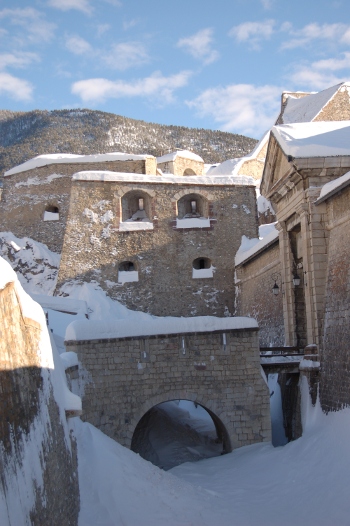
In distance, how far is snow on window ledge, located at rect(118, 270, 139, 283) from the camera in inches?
772

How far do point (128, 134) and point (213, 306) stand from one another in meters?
44.3

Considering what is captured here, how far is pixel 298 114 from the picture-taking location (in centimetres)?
2967

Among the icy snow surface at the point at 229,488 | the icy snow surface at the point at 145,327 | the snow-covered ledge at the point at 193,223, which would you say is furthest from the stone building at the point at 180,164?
the icy snow surface at the point at 229,488

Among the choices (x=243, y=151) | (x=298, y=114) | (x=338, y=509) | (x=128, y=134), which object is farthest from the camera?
(x=128, y=134)

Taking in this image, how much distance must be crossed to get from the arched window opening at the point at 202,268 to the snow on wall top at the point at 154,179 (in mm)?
2842

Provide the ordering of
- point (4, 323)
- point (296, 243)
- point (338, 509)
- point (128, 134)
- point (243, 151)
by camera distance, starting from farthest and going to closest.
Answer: point (128, 134) < point (243, 151) < point (296, 243) < point (338, 509) < point (4, 323)

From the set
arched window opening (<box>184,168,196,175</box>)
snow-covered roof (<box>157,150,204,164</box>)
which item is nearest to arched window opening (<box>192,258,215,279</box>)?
snow-covered roof (<box>157,150,204,164</box>)

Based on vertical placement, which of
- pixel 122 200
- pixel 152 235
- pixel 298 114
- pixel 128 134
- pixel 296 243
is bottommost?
pixel 296 243

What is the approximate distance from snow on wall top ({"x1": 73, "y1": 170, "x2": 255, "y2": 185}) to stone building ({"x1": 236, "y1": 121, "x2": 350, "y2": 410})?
7.09 m

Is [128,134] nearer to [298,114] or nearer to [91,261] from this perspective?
[298,114]

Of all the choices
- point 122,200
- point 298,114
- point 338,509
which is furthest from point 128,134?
point 338,509

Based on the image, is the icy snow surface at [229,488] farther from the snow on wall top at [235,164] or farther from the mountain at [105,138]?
the mountain at [105,138]

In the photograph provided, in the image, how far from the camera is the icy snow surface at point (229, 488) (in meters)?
7.41

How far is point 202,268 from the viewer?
20.8 m
